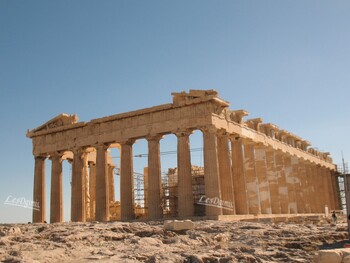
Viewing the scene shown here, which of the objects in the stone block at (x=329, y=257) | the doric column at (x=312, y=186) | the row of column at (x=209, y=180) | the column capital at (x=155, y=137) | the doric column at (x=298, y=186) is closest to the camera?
the stone block at (x=329, y=257)

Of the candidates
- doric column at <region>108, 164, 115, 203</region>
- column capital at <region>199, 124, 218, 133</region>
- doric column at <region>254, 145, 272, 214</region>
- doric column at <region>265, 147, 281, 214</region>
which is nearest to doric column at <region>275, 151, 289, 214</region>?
doric column at <region>265, 147, 281, 214</region>

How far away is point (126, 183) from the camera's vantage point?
31234 mm

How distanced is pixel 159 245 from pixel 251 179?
68.5 feet

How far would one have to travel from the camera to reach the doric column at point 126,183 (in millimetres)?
31047

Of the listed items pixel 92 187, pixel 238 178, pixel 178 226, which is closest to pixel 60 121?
pixel 92 187

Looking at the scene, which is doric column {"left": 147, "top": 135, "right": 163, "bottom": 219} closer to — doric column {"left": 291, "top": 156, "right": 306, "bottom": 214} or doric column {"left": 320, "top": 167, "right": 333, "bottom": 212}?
doric column {"left": 291, "top": 156, "right": 306, "bottom": 214}

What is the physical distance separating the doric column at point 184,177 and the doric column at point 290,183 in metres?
13.7

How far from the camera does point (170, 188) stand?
122 ft

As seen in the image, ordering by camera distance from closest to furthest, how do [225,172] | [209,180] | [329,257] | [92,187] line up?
[329,257] < [209,180] < [225,172] < [92,187]

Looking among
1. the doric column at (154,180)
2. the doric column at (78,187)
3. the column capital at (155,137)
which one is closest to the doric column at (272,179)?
the column capital at (155,137)

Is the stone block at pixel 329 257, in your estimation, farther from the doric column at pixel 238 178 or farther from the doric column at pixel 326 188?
the doric column at pixel 326 188

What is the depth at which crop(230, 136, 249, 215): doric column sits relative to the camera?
1195 inches

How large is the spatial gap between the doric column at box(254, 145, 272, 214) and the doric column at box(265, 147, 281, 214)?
152cm

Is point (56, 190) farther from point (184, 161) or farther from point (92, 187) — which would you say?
point (184, 161)
